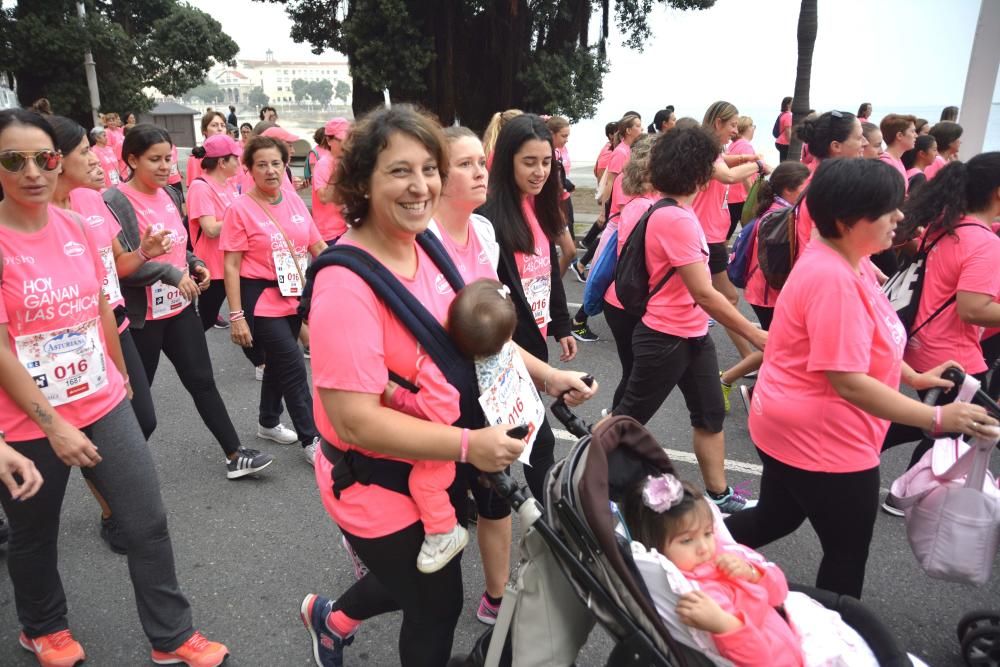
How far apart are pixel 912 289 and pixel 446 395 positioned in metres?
2.58

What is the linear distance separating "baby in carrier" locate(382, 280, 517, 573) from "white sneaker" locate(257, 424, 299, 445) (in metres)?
3.00

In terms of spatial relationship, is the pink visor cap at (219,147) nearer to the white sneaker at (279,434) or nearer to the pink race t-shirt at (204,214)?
the pink race t-shirt at (204,214)

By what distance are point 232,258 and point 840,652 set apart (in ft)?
11.8

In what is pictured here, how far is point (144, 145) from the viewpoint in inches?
151

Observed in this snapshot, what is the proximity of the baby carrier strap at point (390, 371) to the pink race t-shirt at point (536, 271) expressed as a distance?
1.40m

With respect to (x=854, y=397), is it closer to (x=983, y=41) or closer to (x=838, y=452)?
(x=838, y=452)

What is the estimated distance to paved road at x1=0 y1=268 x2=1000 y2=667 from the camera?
2.84m

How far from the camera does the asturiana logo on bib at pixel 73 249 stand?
7.89ft

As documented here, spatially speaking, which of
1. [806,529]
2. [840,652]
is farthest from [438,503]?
[806,529]

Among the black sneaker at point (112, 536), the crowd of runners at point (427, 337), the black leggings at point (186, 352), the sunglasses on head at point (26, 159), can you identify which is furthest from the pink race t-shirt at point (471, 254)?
the black sneaker at point (112, 536)

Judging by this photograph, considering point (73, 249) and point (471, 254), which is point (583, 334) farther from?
point (73, 249)

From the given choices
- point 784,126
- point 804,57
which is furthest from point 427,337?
point 784,126

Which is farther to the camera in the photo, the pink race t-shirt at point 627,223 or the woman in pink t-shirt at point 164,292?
the pink race t-shirt at point 627,223

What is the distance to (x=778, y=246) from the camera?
3988 millimetres
